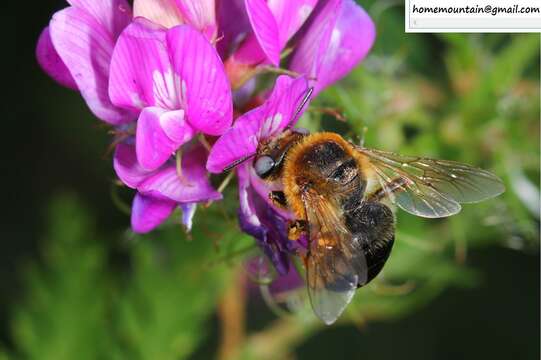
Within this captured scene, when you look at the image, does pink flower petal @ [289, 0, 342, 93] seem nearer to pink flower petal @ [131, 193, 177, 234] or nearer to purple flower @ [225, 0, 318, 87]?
purple flower @ [225, 0, 318, 87]

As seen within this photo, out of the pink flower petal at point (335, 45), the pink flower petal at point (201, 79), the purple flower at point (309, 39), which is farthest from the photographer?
the pink flower petal at point (335, 45)

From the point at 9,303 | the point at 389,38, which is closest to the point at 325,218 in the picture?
the point at 389,38

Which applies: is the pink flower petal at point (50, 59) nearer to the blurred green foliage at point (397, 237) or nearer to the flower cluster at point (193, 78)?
the flower cluster at point (193, 78)

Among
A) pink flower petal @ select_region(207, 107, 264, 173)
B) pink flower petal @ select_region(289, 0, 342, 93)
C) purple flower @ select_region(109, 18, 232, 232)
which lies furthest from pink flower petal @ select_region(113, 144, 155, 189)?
pink flower petal @ select_region(289, 0, 342, 93)

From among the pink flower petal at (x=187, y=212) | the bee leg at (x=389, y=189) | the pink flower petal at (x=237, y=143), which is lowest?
the bee leg at (x=389, y=189)

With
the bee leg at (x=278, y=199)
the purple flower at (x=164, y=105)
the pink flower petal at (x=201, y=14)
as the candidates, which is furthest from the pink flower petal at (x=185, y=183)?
the pink flower petal at (x=201, y=14)

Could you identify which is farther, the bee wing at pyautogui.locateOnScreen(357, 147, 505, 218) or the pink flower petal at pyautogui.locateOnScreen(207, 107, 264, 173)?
the bee wing at pyautogui.locateOnScreen(357, 147, 505, 218)
